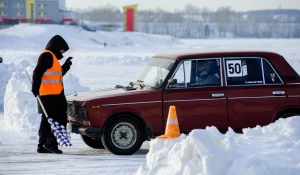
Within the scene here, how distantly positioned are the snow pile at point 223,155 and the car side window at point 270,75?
3240 millimetres

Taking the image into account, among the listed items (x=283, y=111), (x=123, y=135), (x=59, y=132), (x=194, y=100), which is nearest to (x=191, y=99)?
(x=194, y=100)

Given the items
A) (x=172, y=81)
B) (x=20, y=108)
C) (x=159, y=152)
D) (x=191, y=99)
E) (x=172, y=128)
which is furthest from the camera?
(x=20, y=108)

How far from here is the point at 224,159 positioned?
21.5 feet

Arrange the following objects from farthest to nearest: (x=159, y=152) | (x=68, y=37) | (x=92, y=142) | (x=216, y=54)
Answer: (x=68, y=37), (x=92, y=142), (x=216, y=54), (x=159, y=152)

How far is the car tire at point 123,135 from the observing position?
1038 centimetres

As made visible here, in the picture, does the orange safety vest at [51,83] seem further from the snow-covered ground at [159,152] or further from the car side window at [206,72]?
the car side window at [206,72]

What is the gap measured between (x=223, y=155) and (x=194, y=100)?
155 inches

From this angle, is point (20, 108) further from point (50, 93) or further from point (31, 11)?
point (31, 11)

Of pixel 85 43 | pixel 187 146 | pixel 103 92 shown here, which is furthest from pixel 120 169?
pixel 85 43

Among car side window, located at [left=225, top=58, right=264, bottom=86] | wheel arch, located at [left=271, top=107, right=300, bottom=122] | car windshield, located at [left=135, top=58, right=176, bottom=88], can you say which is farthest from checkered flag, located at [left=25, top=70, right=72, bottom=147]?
wheel arch, located at [left=271, top=107, right=300, bottom=122]

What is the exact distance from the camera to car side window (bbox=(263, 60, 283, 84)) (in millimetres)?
10883

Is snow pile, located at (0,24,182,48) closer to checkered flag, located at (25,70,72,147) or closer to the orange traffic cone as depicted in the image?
checkered flag, located at (25,70,72,147)

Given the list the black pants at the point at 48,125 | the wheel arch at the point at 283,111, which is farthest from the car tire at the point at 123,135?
the wheel arch at the point at 283,111

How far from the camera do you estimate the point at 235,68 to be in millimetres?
10805
